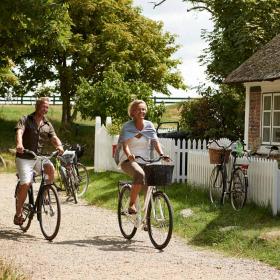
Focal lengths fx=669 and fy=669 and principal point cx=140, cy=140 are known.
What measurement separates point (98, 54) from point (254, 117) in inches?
763

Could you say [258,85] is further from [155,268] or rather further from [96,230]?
[155,268]

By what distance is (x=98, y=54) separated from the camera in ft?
123

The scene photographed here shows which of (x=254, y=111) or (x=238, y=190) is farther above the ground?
(x=254, y=111)

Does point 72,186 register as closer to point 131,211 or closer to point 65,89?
point 131,211

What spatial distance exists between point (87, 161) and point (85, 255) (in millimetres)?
19466

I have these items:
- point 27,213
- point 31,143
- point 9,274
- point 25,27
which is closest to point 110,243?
Result: point 27,213

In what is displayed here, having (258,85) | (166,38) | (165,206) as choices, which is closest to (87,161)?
(258,85)

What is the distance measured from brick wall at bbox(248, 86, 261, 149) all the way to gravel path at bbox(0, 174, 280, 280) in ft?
28.4

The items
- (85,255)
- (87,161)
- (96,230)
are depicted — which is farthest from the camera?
(87,161)

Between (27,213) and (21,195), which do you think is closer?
(21,195)

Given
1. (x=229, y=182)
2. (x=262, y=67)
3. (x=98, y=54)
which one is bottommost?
(x=229, y=182)

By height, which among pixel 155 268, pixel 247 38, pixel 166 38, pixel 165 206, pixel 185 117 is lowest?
pixel 155 268

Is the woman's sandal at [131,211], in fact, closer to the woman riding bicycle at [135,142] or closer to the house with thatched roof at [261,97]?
the woman riding bicycle at [135,142]

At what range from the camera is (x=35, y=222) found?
39.2 feet
